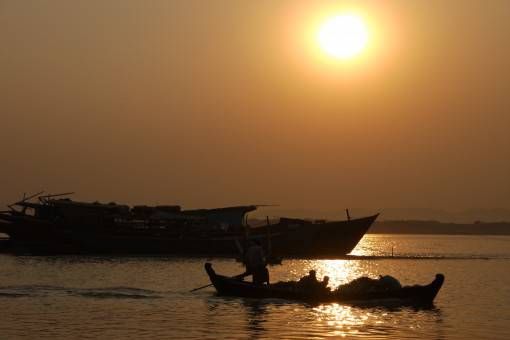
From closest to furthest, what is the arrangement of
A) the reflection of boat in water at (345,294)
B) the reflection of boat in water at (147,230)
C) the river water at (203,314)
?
the river water at (203,314), the reflection of boat in water at (345,294), the reflection of boat in water at (147,230)

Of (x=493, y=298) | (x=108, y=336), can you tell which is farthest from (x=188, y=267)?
(x=108, y=336)

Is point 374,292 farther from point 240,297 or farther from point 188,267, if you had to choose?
point 188,267

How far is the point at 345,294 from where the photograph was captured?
113 feet

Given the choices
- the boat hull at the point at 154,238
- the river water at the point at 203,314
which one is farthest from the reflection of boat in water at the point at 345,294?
the boat hull at the point at 154,238

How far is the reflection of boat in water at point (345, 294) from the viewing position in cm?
3444

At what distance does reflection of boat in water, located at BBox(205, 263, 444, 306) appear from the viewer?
34.4m

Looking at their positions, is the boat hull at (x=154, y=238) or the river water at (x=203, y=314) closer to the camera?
the river water at (x=203, y=314)

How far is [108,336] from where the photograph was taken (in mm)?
26234

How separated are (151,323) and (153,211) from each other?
4780cm

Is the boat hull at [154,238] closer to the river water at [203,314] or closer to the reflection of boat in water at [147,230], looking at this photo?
the reflection of boat in water at [147,230]

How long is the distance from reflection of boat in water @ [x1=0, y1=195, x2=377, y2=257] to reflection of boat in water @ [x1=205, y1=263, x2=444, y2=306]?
133 feet

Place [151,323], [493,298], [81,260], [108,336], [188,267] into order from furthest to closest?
[81,260] < [188,267] < [493,298] < [151,323] < [108,336]

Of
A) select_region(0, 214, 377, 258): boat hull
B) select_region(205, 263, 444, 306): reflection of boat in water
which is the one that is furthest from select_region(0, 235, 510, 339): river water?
select_region(0, 214, 377, 258): boat hull

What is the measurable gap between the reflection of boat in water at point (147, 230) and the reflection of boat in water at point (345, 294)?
133 ft
